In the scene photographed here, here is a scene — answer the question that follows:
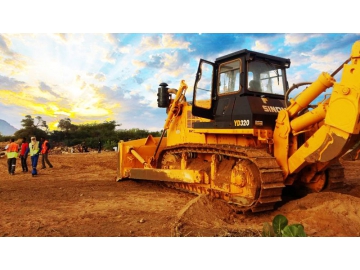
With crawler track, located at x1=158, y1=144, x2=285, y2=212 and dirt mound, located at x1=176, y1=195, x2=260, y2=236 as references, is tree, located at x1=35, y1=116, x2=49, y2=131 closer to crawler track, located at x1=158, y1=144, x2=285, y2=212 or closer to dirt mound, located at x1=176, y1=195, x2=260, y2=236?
crawler track, located at x1=158, y1=144, x2=285, y2=212

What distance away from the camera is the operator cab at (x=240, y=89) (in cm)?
539

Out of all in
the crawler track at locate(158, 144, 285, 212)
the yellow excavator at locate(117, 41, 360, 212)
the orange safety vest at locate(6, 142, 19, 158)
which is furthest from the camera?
the orange safety vest at locate(6, 142, 19, 158)

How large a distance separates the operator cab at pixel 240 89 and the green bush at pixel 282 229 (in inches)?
84.2

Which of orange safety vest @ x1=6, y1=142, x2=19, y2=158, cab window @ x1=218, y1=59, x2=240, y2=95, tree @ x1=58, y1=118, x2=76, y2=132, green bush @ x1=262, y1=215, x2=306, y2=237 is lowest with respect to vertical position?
green bush @ x1=262, y1=215, x2=306, y2=237

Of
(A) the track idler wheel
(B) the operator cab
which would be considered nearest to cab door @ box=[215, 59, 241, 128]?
(B) the operator cab

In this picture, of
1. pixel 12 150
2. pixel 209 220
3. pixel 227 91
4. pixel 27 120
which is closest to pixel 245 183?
pixel 209 220

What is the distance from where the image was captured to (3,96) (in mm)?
5797

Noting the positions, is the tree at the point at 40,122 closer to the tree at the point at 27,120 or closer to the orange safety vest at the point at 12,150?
the tree at the point at 27,120

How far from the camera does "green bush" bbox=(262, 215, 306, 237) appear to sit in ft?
10.3

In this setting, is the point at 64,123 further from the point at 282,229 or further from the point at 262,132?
the point at 282,229

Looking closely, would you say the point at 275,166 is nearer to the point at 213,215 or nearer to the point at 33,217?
the point at 213,215

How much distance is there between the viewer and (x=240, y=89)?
18.3 feet

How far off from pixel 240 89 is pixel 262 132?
0.96 meters

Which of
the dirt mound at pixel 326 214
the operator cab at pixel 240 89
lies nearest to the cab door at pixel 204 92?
the operator cab at pixel 240 89
